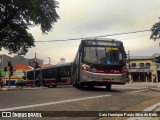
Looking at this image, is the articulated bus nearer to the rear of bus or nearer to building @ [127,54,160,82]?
the rear of bus

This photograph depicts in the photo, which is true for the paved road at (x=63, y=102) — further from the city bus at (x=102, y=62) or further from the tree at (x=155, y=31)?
the tree at (x=155, y=31)

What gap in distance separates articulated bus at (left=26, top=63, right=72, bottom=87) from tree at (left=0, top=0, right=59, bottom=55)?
432 centimetres

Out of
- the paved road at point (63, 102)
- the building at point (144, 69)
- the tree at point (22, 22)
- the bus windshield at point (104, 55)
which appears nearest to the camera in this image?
the paved road at point (63, 102)

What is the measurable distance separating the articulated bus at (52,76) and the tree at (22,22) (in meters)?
4.32

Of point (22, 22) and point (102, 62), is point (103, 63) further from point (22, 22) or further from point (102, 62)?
point (22, 22)

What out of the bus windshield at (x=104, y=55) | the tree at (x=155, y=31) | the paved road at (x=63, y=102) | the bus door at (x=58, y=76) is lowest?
the paved road at (x=63, y=102)

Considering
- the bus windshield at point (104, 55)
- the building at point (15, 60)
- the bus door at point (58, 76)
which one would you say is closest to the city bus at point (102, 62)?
the bus windshield at point (104, 55)

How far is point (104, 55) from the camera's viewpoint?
19.8 metres

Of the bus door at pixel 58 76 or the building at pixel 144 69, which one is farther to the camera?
the building at pixel 144 69

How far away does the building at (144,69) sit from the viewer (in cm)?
9238

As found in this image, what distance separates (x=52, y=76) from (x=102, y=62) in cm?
1986

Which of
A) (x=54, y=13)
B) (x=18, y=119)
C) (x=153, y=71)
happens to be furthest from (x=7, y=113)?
(x=153, y=71)

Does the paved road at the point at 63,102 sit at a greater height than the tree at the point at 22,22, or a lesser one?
lesser

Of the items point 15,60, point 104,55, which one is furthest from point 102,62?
point 15,60
